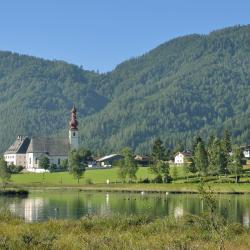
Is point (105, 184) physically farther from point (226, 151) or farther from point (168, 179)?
point (226, 151)

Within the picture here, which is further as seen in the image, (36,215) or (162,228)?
(36,215)

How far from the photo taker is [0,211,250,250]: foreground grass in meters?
32.3

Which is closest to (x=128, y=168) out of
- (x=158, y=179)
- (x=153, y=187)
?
(x=158, y=179)

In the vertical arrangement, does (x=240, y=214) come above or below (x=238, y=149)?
below

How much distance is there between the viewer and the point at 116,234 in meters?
38.2

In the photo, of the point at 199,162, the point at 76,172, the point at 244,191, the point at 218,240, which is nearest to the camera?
the point at 218,240

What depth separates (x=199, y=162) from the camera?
15138 centimetres

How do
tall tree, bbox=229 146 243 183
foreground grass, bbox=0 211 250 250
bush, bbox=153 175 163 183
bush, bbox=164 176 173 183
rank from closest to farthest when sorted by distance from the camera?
1. foreground grass, bbox=0 211 250 250
2. tall tree, bbox=229 146 243 183
3. bush, bbox=164 176 173 183
4. bush, bbox=153 175 163 183

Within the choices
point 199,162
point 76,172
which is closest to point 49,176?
point 76,172

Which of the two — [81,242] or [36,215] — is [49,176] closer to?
[36,215]

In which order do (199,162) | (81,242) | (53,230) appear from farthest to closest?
(199,162)
(53,230)
(81,242)

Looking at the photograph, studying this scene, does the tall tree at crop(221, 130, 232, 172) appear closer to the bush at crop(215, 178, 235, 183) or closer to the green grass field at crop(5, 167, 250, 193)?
the bush at crop(215, 178, 235, 183)

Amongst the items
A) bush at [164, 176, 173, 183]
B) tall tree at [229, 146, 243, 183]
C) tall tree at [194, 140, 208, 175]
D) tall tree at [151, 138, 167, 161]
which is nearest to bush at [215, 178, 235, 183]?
tall tree at [229, 146, 243, 183]

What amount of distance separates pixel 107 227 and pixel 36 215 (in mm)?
32026
